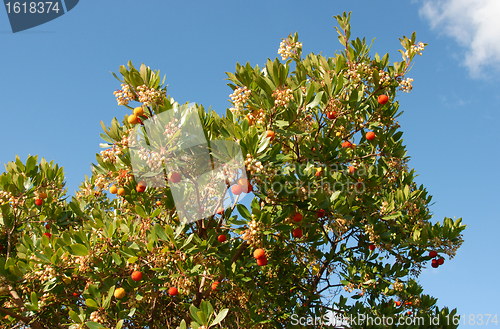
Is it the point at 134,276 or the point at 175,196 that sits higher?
the point at 175,196

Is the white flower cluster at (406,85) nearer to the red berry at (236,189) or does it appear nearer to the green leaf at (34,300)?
the red berry at (236,189)

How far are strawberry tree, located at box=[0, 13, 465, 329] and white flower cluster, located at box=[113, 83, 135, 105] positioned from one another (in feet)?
0.06

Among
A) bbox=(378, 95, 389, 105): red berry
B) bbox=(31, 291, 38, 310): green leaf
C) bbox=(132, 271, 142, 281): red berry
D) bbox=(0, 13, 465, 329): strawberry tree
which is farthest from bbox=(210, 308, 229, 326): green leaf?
bbox=(378, 95, 389, 105): red berry

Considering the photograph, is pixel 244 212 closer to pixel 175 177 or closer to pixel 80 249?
pixel 175 177

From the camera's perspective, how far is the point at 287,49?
20.0ft

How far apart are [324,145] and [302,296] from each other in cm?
288

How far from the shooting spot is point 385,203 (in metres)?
5.73

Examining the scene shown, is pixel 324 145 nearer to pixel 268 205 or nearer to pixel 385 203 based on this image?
pixel 268 205

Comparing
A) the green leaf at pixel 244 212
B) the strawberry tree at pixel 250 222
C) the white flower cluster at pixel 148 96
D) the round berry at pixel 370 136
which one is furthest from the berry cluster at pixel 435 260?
the white flower cluster at pixel 148 96

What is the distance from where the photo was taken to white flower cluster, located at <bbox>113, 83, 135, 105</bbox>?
4465mm

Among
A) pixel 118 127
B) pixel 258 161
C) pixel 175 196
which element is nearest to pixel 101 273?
pixel 175 196

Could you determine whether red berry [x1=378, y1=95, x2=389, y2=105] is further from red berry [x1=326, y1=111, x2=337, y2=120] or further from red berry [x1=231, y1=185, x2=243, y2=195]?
red berry [x1=231, y1=185, x2=243, y2=195]

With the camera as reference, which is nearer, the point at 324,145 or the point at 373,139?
the point at 324,145

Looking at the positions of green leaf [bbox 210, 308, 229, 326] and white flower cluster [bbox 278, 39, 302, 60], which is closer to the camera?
green leaf [bbox 210, 308, 229, 326]
